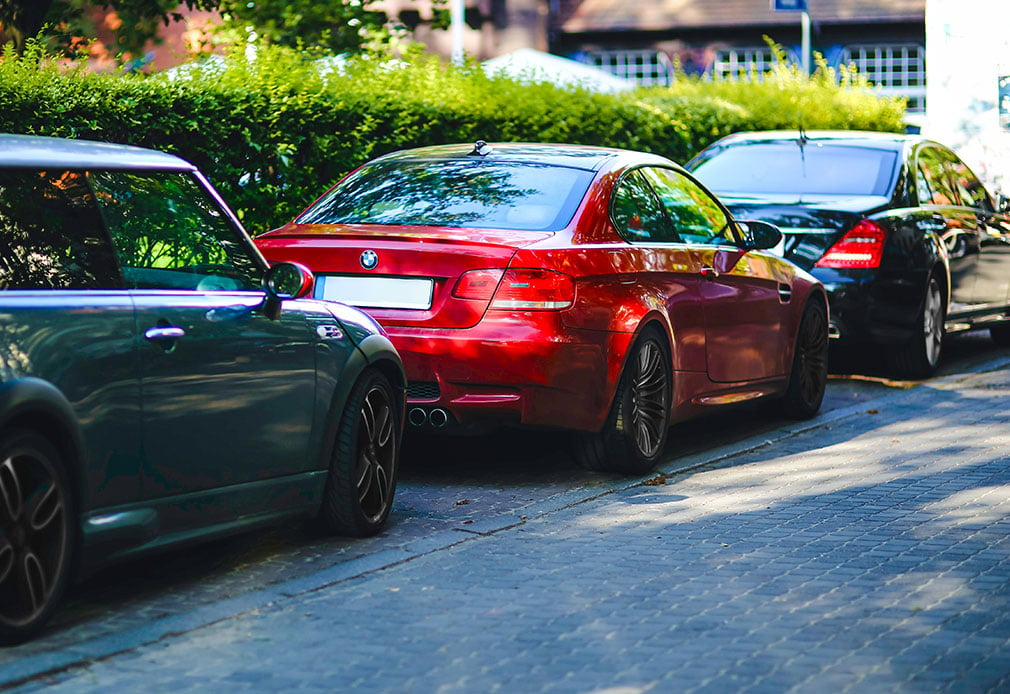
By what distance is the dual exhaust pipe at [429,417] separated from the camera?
7785mm

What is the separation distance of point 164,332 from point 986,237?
968 centimetres

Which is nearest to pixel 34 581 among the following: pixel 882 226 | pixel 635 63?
pixel 882 226

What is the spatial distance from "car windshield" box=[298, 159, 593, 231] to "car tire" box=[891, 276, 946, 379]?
476 centimetres

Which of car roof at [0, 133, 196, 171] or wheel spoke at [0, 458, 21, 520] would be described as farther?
car roof at [0, 133, 196, 171]

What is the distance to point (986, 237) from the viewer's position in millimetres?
13727

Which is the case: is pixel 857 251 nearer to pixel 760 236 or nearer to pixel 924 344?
pixel 924 344

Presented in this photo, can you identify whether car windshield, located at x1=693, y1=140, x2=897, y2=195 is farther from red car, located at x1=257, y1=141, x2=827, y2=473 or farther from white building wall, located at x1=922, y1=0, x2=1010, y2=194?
white building wall, located at x1=922, y1=0, x2=1010, y2=194

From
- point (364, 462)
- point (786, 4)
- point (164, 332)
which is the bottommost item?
point (364, 462)

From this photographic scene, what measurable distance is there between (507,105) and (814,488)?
669 centimetres

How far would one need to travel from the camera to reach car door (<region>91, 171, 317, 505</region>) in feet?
17.9

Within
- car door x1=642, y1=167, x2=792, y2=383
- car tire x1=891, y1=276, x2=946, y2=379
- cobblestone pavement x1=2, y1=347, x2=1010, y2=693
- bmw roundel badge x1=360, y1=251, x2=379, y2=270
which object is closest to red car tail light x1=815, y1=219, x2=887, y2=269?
car tire x1=891, y1=276, x2=946, y2=379

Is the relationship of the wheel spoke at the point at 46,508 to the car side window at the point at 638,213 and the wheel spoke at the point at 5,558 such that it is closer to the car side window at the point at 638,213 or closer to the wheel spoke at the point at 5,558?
the wheel spoke at the point at 5,558

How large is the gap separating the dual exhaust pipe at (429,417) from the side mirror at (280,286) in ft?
5.74

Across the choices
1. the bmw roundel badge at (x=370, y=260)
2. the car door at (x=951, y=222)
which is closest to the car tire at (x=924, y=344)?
the car door at (x=951, y=222)
